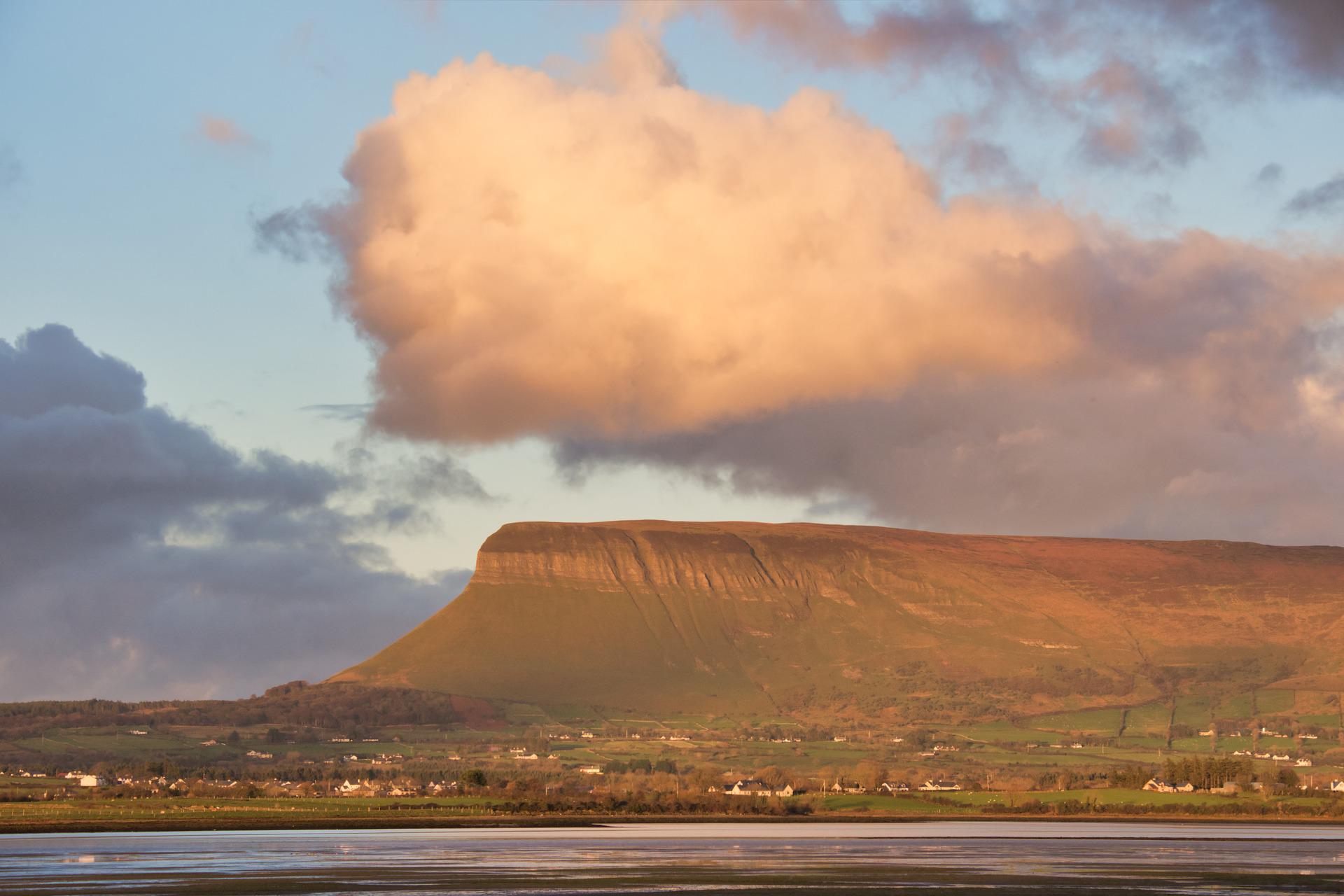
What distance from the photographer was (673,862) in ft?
376

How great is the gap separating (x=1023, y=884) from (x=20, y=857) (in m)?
71.9

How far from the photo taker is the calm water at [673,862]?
309ft

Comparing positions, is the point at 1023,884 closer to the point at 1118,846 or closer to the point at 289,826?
the point at 1118,846

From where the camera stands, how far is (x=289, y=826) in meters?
180

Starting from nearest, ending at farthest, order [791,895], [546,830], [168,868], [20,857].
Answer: [791,895] → [168,868] → [20,857] → [546,830]

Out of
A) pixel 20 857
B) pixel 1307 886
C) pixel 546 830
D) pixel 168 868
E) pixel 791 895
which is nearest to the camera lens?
pixel 791 895

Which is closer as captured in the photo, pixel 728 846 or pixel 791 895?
pixel 791 895

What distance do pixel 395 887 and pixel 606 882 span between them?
12.2 m

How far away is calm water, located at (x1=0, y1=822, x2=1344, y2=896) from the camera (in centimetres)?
9412

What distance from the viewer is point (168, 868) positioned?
109 m

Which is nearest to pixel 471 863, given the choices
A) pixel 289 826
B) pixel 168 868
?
pixel 168 868

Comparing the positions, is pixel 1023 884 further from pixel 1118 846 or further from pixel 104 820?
pixel 104 820

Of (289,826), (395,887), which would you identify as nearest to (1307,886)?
(395,887)

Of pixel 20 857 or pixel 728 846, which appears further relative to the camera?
pixel 728 846
